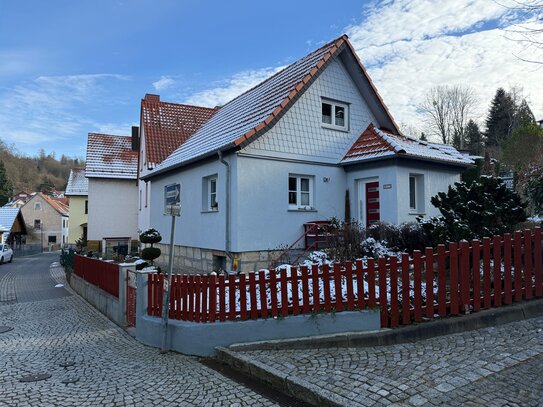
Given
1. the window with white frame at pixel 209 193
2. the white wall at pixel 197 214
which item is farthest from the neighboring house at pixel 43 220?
the window with white frame at pixel 209 193

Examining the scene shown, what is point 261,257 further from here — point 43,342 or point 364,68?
point 364,68

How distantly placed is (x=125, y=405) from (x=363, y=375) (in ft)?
9.04

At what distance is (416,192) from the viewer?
13258mm

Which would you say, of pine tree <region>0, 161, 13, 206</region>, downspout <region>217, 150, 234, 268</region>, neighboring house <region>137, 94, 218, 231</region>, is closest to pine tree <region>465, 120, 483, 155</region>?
neighboring house <region>137, 94, 218, 231</region>

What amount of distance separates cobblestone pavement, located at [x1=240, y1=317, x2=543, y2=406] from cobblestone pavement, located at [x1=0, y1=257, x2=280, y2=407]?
2.71 feet

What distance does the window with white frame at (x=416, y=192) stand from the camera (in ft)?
43.0

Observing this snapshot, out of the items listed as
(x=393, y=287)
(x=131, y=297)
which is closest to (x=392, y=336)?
(x=393, y=287)

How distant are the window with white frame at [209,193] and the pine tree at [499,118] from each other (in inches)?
1970

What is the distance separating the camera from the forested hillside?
77250 millimetres

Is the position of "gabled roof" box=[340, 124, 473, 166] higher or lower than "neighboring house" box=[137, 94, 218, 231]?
lower

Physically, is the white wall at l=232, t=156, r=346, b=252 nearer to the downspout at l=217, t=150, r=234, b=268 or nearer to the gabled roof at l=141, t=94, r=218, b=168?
the downspout at l=217, t=150, r=234, b=268

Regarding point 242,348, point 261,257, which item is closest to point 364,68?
point 261,257

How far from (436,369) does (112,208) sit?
88.6 ft

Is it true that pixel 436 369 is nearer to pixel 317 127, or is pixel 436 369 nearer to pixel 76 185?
pixel 317 127
